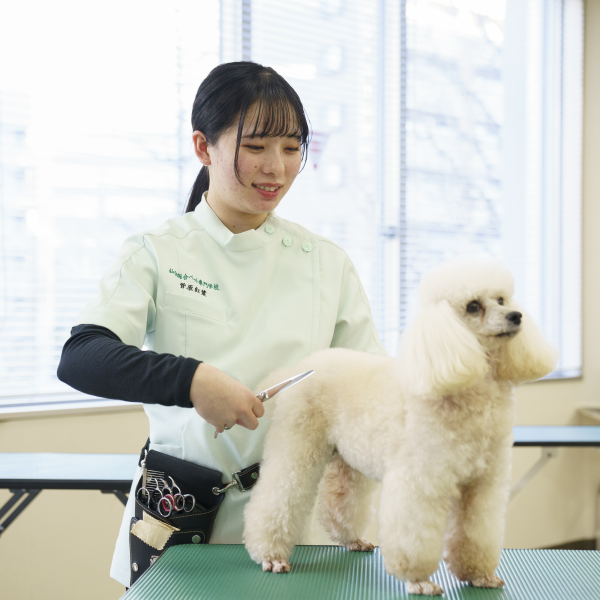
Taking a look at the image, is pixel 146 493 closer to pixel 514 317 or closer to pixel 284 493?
pixel 284 493

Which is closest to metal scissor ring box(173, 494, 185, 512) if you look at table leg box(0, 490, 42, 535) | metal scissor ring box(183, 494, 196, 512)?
metal scissor ring box(183, 494, 196, 512)

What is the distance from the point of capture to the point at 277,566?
817 millimetres

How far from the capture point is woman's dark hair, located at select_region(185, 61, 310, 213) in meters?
0.87

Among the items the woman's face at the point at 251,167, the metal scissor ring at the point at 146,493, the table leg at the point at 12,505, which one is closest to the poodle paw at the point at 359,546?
the metal scissor ring at the point at 146,493

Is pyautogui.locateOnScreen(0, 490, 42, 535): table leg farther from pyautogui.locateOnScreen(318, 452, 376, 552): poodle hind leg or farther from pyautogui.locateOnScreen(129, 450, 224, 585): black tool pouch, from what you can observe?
pyautogui.locateOnScreen(318, 452, 376, 552): poodle hind leg

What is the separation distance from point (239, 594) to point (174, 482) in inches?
8.4

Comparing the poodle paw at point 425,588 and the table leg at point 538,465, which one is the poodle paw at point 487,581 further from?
the table leg at point 538,465

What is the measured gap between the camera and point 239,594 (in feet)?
2.49

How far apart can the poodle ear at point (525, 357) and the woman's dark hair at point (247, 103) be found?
45 cm

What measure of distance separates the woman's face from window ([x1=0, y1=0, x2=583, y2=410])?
44.0 inches

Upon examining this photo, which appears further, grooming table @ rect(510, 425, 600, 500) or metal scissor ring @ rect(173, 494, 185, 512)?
grooming table @ rect(510, 425, 600, 500)

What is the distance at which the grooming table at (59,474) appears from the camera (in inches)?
58.3

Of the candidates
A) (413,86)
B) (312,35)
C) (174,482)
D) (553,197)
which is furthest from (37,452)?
(553,197)

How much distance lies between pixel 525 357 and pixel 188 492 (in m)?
0.55
